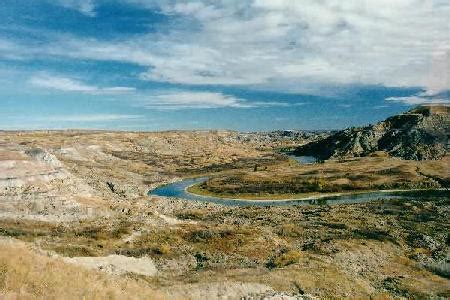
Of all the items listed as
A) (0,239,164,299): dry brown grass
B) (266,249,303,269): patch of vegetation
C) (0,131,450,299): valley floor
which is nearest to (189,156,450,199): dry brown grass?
(0,131,450,299): valley floor

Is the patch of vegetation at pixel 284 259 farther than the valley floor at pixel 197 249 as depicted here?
Yes

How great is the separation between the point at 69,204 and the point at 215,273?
35.1 meters

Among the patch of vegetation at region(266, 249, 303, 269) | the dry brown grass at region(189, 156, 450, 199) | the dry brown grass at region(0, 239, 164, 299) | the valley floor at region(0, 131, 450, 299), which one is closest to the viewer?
the dry brown grass at region(0, 239, 164, 299)

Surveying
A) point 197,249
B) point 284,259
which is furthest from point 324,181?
point 197,249

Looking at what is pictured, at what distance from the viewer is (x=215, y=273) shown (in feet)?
152

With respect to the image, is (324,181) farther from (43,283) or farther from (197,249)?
(43,283)

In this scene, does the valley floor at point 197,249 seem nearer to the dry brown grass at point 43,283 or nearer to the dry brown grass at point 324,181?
the dry brown grass at point 43,283

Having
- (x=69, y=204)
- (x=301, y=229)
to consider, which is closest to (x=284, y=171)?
(x=301, y=229)

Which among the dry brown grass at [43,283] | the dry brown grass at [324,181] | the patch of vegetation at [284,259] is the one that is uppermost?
the dry brown grass at [43,283]

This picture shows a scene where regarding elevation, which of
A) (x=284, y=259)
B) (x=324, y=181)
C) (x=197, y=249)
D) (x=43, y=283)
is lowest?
(x=324, y=181)

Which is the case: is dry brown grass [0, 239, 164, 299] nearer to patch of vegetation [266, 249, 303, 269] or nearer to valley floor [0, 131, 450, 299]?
valley floor [0, 131, 450, 299]

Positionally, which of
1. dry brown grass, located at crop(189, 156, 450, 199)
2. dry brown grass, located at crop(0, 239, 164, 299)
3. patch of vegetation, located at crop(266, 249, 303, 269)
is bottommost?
dry brown grass, located at crop(189, 156, 450, 199)

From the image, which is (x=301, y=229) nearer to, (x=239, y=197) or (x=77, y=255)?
(x=77, y=255)

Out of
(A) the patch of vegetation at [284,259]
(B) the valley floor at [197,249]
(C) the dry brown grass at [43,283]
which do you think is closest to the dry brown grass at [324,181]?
(B) the valley floor at [197,249]
